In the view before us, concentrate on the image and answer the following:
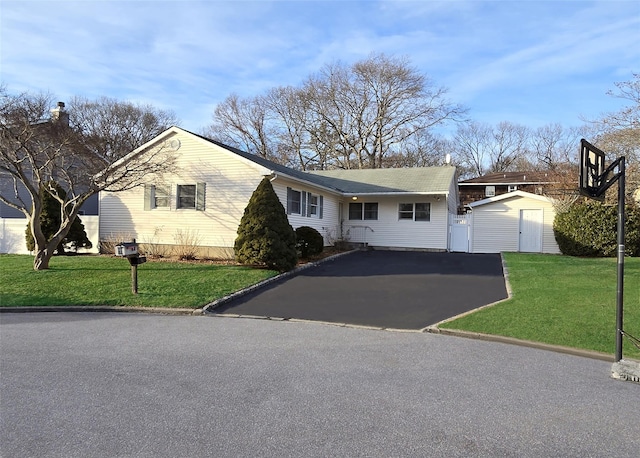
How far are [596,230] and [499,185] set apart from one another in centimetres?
1963

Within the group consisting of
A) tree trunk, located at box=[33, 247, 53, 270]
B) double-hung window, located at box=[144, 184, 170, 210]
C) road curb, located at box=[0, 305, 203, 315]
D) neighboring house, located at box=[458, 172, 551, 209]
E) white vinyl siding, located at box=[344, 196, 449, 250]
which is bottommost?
road curb, located at box=[0, 305, 203, 315]

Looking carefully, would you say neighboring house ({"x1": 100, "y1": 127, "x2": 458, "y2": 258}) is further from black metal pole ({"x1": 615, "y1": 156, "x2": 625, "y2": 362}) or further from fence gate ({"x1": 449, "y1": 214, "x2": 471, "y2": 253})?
black metal pole ({"x1": 615, "y1": 156, "x2": 625, "y2": 362})

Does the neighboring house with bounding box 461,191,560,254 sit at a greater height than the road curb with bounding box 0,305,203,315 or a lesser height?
greater

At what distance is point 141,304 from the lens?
8.88 m

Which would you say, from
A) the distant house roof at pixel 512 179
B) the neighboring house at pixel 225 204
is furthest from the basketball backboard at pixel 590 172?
the distant house roof at pixel 512 179

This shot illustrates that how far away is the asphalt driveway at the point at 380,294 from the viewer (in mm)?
8203

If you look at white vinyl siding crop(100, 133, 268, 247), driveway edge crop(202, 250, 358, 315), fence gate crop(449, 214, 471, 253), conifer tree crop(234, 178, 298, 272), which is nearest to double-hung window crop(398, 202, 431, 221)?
fence gate crop(449, 214, 471, 253)

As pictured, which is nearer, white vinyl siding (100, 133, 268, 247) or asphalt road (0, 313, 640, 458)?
asphalt road (0, 313, 640, 458)

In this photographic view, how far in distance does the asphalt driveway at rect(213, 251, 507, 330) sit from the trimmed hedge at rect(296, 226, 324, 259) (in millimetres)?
1067

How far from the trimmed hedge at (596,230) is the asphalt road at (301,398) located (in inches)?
507

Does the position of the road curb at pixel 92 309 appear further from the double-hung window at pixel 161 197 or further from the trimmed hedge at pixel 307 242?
the double-hung window at pixel 161 197

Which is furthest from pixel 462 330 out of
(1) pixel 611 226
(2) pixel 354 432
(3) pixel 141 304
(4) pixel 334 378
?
(1) pixel 611 226

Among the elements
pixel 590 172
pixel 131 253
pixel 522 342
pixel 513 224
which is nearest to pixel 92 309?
pixel 131 253

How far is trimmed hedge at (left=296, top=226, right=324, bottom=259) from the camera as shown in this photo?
15383 millimetres
